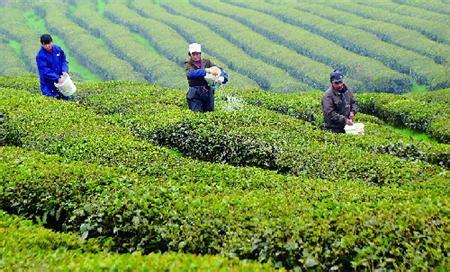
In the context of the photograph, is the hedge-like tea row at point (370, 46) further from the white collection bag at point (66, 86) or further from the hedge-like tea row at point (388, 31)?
the white collection bag at point (66, 86)

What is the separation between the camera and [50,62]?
63.9 ft

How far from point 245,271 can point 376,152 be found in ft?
32.0

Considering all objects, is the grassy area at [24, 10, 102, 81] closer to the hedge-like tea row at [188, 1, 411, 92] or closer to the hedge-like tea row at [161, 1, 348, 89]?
the hedge-like tea row at [161, 1, 348, 89]

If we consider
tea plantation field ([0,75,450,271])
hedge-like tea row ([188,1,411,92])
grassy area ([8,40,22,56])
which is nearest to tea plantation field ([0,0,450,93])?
hedge-like tea row ([188,1,411,92])

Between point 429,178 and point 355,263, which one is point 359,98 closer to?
point 429,178

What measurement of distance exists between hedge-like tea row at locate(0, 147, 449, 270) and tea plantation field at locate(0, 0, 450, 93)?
6250 centimetres

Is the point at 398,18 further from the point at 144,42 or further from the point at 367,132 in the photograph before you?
the point at 367,132

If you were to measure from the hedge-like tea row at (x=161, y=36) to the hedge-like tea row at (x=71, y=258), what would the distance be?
70791 mm

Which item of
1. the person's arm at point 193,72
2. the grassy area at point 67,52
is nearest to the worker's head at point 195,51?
the person's arm at point 193,72

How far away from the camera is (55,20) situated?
105625 mm

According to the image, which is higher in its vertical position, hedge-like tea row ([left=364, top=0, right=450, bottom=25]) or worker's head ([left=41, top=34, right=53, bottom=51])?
worker's head ([left=41, top=34, right=53, bottom=51])

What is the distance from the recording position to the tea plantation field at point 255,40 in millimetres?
77562

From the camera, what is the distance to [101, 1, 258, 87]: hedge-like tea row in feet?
274

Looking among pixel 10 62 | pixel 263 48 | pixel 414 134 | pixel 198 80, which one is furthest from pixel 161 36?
pixel 198 80
